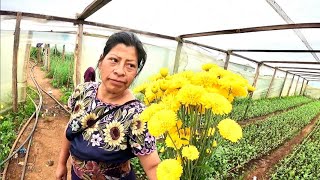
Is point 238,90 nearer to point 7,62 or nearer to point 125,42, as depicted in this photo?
point 125,42

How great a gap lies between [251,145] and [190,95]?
478 centimetres

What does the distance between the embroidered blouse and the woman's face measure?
13 centimetres

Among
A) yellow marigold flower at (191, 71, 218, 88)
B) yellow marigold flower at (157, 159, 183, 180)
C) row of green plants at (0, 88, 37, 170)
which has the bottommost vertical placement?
row of green plants at (0, 88, 37, 170)

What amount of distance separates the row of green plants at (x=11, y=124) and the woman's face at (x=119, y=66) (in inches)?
116

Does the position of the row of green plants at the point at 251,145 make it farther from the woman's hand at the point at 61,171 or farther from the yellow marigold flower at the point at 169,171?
the yellow marigold flower at the point at 169,171

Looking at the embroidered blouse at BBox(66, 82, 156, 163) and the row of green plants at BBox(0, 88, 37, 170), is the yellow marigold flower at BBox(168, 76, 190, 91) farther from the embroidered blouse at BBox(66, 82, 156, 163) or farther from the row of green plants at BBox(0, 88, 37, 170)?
the row of green plants at BBox(0, 88, 37, 170)

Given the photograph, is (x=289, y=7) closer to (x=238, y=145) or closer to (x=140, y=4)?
(x=140, y=4)

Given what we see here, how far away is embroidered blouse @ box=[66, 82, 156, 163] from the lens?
4.05 feet

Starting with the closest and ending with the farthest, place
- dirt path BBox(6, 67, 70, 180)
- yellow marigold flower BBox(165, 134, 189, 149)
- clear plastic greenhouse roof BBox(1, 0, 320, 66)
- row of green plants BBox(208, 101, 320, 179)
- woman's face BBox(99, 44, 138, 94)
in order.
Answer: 1. yellow marigold flower BBox(165, 134, 189, 149)
2. woman's face BBox(99, 44, 138, 94)
3. clear plastic greenhouse roof BBox(1, 0, 320, 66)
4. dirt path BBox(6, 67, 70, 180)
5. row of green plants BBox(208, 101, 320, 179)

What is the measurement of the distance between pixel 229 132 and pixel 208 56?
6.36m

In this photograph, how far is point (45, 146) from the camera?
4285 mm

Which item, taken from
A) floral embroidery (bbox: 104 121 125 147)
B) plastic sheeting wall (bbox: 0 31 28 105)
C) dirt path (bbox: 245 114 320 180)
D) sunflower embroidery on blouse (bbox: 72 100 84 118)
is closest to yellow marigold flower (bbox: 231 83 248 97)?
floral embroidery (bbox: 104 121 125 147)

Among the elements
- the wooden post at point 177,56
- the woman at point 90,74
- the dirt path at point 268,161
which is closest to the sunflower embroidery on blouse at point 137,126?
the woman at point 90,74

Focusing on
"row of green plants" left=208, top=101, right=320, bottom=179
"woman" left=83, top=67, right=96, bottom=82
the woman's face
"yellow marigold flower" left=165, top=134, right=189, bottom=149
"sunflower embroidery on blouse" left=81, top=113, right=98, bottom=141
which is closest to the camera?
"yellow marigold flower" left=165, top=134, right=189, bottom=149
